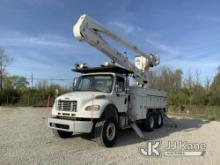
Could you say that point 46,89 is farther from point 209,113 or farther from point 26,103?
point 209,113

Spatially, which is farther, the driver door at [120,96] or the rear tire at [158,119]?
the rear tire at [158,119]

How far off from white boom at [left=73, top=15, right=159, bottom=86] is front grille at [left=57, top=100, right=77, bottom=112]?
240cm

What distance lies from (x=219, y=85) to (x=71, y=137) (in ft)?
92.8

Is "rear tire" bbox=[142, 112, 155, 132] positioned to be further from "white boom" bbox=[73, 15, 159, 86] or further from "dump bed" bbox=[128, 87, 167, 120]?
"white boom" bbox=[73, 15, 159, 86]

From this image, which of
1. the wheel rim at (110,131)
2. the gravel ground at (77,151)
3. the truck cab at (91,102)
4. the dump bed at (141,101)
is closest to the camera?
the gravel ground at (77,151)

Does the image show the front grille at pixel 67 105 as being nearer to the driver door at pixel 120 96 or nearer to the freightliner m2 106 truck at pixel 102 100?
the freightliner m2 106 truck at pixel 102 100

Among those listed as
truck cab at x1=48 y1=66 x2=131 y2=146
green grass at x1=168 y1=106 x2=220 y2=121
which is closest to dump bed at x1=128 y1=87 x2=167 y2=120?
truck cab at x1=48 y1=66 x2=131 y2=146

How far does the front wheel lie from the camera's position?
8289 millimetres

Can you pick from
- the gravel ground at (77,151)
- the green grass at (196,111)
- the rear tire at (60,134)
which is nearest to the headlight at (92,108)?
the gravel ground at (77,151)

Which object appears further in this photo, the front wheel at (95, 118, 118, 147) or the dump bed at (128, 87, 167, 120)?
the dump bed at (128, 87, 167, 120)

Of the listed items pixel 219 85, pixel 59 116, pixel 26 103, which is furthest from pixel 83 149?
pixel 219 85

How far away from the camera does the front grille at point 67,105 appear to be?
8.50 metres

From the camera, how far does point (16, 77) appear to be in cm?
5450

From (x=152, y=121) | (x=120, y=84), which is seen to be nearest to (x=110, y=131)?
(x=120, y=84)
